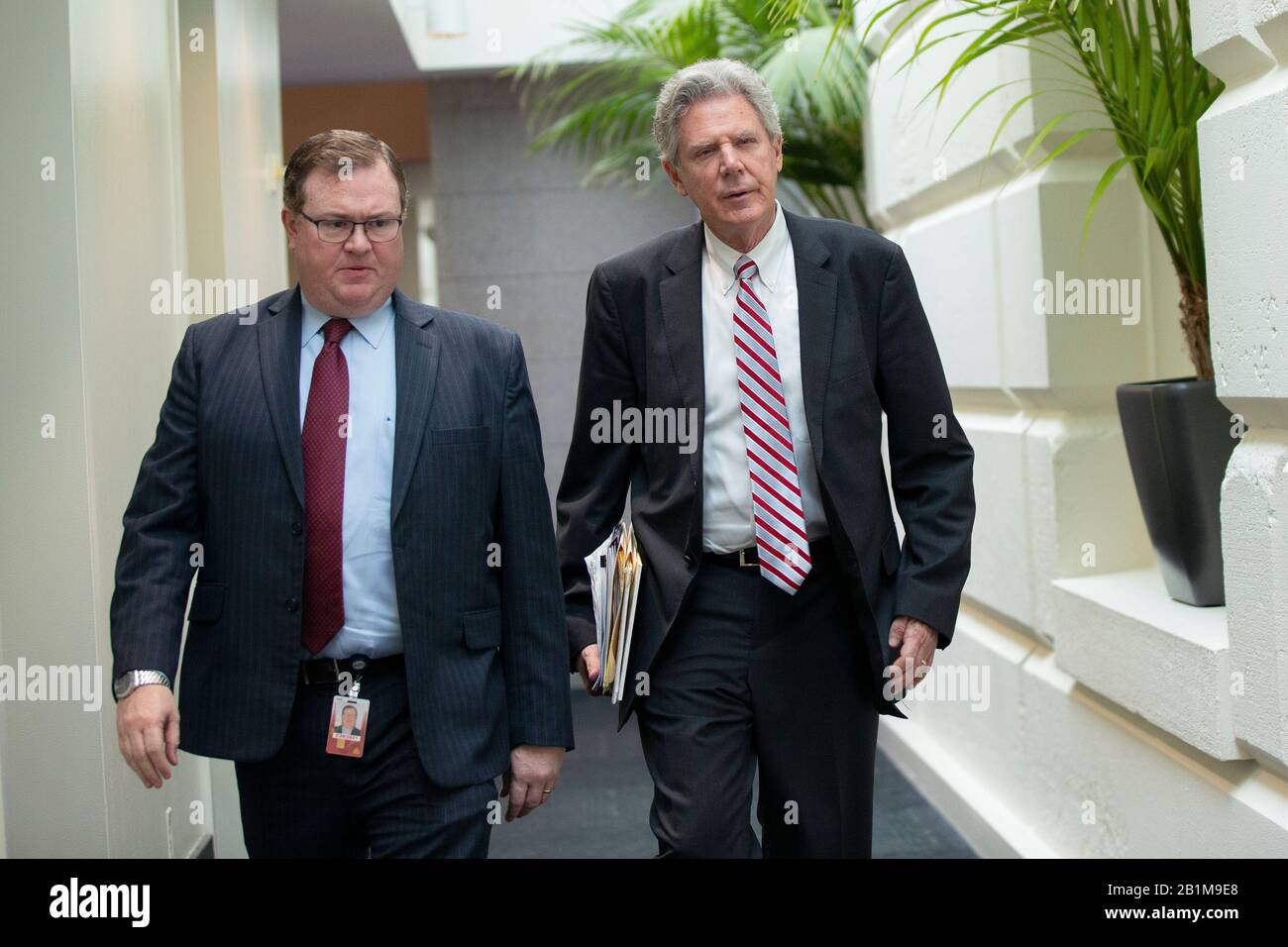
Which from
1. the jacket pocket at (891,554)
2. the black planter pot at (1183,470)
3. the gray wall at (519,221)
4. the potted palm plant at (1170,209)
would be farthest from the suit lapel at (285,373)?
the gray wall at (519,221)

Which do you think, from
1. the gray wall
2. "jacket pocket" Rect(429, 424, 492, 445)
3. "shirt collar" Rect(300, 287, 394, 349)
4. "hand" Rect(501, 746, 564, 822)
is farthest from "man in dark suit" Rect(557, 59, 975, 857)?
the gray wall

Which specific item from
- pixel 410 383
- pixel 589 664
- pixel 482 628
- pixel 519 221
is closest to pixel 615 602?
pixel 589 664

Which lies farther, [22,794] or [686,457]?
[22,794]

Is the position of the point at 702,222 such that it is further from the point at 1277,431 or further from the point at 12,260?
the point at 12,260

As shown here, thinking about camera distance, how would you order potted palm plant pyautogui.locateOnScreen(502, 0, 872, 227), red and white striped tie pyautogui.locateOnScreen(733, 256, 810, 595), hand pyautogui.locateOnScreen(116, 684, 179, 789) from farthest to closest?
potted palm plant pyautogui.locateOnScreen(502, 0, 872, 227)
red and white striped tie pyautogui.locateOnScreen(733, 256, 810, 595)
hand pyautogui.locateOnScreen(116, 684, 179, 789)

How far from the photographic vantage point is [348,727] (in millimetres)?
2291

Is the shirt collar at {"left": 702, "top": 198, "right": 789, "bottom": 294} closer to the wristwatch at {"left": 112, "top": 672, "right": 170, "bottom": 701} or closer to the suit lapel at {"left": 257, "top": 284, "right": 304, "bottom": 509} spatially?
the suit lapel at {"left": 257, "top": 284, "right": 304, "bottom": 509}

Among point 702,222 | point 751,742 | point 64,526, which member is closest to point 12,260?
point 64,526

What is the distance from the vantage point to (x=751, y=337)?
263 centimetres

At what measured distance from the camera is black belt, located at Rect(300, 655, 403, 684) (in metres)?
2.31

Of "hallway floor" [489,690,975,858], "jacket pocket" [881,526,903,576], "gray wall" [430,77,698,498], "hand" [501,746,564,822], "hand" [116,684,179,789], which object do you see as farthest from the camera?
"gray wall" [430,77,698,498]

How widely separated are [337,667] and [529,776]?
1.19 feet

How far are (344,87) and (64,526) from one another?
6.75 meters

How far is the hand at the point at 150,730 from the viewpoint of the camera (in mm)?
2170
